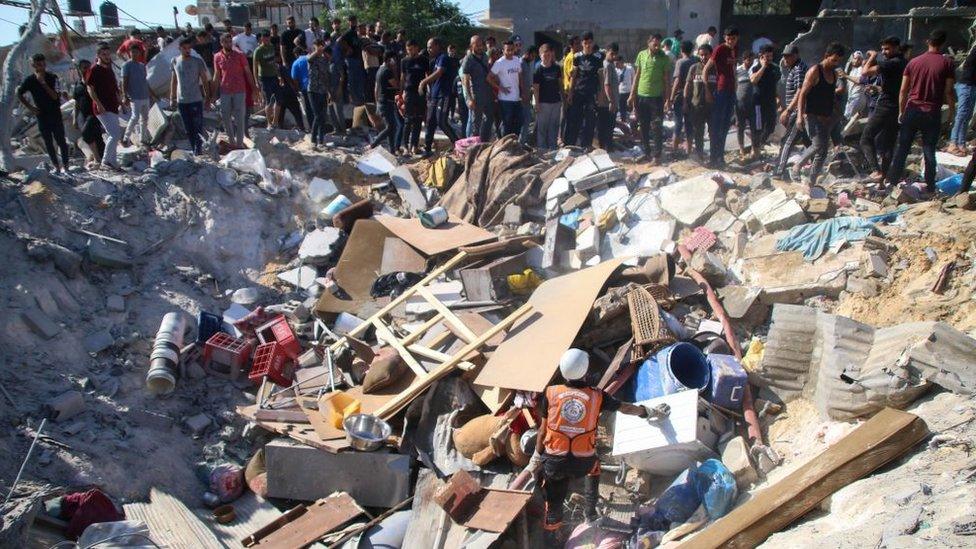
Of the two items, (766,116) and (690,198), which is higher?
(766,116)

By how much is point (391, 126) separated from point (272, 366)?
14.5 feet

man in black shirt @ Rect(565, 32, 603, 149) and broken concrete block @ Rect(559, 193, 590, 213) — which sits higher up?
man in black shirt @ Rect(565, 32, 603, 149)

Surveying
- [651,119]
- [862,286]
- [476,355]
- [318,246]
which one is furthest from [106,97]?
[862,286]

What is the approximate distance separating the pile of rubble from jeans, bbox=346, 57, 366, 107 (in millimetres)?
2133

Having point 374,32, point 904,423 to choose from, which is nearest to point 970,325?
point 904,423

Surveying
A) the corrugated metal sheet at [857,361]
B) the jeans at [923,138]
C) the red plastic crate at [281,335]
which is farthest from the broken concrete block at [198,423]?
the jeans at [923,138]

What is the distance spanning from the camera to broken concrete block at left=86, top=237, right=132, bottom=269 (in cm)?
778

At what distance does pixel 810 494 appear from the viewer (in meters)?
4.18

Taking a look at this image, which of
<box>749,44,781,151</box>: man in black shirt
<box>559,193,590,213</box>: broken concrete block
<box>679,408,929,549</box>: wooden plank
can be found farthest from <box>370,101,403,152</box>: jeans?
<box>679,408,929,549</box>: wooden plank

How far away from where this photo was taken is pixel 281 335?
7621mm

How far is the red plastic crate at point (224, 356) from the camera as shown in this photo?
7.26 meters

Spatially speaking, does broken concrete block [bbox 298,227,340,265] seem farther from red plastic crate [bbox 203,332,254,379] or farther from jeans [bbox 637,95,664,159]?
jeans [bbox 637,95,664,159]

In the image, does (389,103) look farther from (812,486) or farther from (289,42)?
(812,486)

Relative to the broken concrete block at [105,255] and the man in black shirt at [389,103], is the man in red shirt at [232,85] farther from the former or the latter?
the broken concrete block at [105,255]
